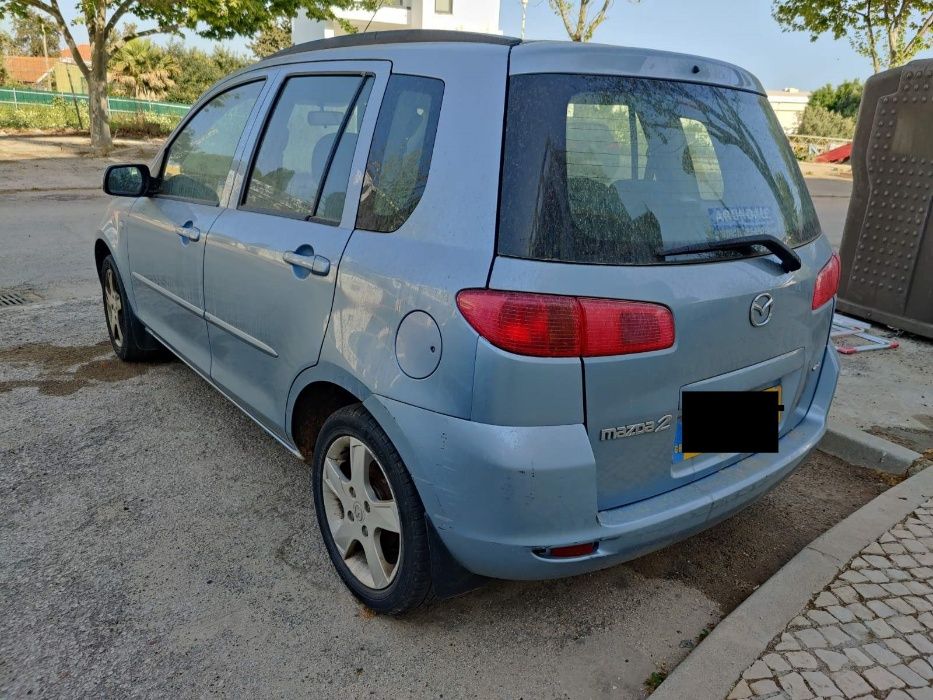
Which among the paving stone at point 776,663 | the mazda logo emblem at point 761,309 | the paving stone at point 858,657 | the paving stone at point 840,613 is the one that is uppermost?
the mazda logo emblem at point 761,309

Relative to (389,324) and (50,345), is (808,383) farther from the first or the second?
(50,345)

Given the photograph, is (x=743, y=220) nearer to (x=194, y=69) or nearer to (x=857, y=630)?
(x=857, y=630)

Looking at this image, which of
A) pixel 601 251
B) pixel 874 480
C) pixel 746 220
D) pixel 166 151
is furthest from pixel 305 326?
pixel 874 480

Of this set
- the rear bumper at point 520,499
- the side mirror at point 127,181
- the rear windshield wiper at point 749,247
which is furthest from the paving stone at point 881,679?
the side mirror at point 127,181

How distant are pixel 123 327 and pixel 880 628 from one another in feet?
14.1

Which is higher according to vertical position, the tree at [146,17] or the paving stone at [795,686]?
the tree at [146,17]

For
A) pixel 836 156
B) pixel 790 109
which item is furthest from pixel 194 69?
pixel 790 109

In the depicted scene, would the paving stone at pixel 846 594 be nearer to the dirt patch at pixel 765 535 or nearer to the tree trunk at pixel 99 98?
the dirt patch at pixel 765 535

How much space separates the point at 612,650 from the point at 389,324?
1294 mm

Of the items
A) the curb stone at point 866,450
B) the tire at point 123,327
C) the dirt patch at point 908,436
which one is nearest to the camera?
the curb stone at point 866,450

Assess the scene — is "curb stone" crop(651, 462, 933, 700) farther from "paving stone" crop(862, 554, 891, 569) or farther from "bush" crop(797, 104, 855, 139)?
"bush" crop(797, 104, 855, 139)

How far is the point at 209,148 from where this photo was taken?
343 centimetres

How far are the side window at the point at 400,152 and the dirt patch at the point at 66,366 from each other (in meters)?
2.87

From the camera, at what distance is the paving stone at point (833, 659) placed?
6.99 ft
